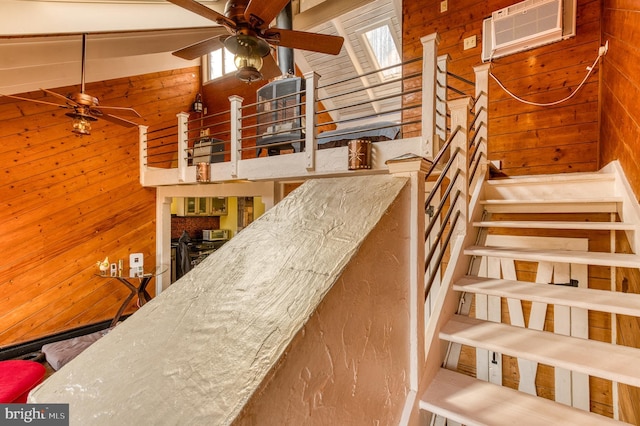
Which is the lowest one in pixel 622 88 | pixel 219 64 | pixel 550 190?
pixel 550 190

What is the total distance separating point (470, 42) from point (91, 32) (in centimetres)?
392

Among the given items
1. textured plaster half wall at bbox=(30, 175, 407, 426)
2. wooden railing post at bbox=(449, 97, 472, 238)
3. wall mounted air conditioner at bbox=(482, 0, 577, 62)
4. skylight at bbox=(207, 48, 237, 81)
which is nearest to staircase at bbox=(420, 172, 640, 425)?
wooden railing post at bbox=(449, 97, 472, 238)

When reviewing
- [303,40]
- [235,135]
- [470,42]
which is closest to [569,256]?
[303,40]

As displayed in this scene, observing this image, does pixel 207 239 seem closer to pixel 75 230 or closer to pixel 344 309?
pixel 75 230

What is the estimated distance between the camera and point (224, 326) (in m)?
0.79

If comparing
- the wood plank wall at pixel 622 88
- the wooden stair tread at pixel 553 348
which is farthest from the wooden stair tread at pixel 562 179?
the wooden stair tread at pixel 553 348

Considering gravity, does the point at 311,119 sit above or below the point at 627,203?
above

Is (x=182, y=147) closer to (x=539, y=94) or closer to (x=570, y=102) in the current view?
(x=539, y=94)

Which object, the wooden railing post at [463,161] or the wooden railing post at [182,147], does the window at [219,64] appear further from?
the wooden railing post at [463,161]

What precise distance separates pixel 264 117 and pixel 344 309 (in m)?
3.68

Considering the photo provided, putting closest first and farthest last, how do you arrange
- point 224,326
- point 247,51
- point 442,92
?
point 224,326 < point 247,51 < point 442,92

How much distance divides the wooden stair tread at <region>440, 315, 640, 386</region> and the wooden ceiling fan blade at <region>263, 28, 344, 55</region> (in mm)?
1978

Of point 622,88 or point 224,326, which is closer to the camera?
point 224,326

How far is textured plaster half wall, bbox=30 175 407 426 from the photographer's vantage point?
2.08ft
